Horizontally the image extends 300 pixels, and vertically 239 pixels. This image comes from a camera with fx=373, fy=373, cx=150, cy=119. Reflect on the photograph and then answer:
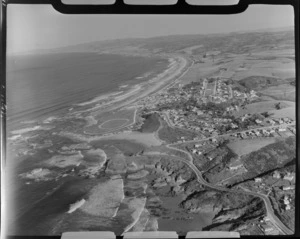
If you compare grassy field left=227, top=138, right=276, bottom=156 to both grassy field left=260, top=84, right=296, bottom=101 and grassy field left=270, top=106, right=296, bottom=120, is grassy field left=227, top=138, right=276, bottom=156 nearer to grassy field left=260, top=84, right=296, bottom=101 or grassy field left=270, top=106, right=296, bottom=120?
grassy field left=270, top=106, right=296, bottom=120

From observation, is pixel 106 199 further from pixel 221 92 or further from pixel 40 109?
pixel 221 92

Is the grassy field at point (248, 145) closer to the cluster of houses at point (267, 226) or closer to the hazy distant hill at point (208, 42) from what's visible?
the cluster of houses at point (267, 226)

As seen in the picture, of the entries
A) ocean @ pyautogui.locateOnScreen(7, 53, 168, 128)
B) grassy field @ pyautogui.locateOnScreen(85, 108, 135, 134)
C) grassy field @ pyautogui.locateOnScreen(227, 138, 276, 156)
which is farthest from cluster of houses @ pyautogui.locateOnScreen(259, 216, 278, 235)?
ocean @ pyautogui.locateOnScreen(7, 53, 168, 128)

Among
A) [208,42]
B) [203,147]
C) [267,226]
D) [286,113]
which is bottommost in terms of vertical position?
[267,226]

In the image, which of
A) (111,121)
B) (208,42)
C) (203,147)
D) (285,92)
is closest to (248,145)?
(203,147)

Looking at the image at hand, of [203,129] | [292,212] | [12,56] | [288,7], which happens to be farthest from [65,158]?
[288,7]

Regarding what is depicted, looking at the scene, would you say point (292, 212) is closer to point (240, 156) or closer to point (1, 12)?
point (240, 156)

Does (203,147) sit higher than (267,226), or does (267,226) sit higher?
(203,147)
